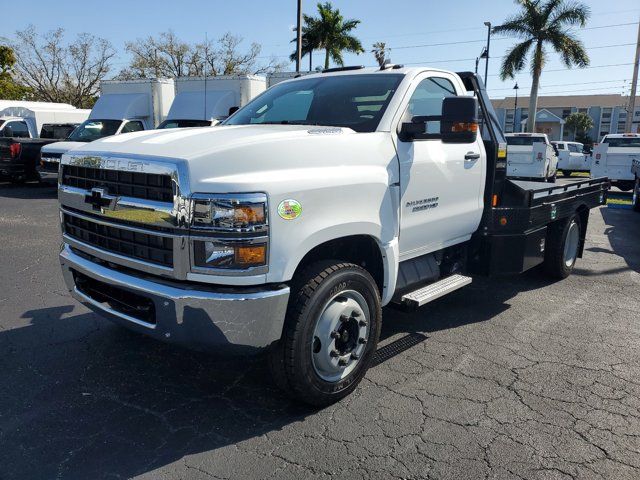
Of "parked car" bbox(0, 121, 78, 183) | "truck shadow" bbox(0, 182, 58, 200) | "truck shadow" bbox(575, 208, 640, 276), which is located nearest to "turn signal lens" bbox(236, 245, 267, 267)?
"truck shadow" bbox(575, 208, 640, 276)

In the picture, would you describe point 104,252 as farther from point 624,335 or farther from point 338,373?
point 624,335

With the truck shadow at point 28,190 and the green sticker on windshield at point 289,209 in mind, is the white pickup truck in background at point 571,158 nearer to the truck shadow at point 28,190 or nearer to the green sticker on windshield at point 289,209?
the truck shadow at point 28,190

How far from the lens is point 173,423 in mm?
3242

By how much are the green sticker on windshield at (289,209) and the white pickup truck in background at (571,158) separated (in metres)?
27.1

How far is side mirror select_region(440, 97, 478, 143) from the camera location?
3.59m

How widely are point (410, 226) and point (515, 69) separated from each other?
119ft

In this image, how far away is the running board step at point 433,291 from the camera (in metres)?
3.97

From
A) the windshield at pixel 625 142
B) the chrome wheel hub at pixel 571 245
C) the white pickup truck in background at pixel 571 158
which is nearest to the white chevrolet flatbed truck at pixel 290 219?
the chrome wheel hub at pixel 571 245

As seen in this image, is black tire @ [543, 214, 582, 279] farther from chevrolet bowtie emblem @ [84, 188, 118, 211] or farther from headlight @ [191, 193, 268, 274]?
chevrolet bowtie emblem @ [84, 188, 118, 211]

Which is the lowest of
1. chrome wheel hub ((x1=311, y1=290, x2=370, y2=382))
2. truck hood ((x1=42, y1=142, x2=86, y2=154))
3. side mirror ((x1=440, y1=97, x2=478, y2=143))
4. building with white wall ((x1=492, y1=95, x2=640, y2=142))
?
chrome wheel hub ((x1=311, y1=290, x2=370, y2=382))

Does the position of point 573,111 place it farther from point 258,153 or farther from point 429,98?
point 258,153

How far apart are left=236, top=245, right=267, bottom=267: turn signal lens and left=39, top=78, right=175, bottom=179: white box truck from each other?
13363 mm

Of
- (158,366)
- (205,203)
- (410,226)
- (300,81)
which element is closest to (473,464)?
(410,226)

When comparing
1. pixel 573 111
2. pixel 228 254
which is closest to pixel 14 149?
pixel 228 254
